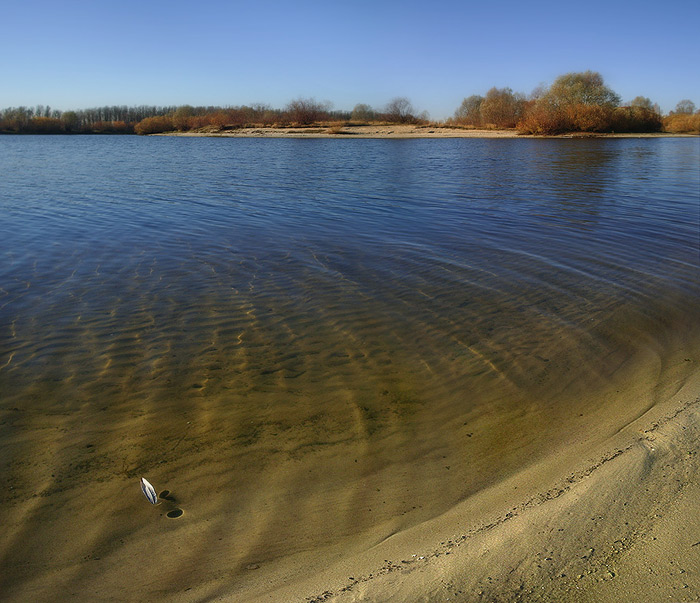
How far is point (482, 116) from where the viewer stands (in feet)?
244

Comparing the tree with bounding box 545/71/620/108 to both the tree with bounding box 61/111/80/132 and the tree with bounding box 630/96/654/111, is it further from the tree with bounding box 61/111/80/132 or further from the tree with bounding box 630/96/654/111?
the tree with bounding box 61/111/80/132

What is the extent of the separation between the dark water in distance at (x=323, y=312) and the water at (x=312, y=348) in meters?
0.03

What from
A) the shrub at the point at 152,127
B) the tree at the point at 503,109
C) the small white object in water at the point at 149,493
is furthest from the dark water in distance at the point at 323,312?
the shrub at the point at 152,127

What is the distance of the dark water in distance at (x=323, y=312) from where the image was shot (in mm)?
4117

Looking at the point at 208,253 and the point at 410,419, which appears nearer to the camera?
the point at 410,419

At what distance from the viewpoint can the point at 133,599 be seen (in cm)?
246

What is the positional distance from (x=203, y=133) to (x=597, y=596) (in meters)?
84.8

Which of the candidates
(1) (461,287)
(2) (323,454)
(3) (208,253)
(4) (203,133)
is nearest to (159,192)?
Answer: (3) (208,253)

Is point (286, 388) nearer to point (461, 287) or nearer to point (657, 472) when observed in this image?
point (657, 472)

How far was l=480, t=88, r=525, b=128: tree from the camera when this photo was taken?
7150 centimetres

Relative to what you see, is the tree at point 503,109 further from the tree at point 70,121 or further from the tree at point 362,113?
the tree at point 70,121

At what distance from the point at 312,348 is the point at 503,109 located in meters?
75.4

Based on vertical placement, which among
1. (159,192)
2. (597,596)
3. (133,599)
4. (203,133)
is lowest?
(133,599)

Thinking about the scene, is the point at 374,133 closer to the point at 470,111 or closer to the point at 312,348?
the point at 470,111
